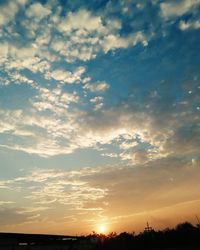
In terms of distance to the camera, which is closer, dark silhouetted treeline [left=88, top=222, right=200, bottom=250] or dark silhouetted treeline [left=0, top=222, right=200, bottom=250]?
dark silhouetted treeline [left=0, top=222, right=200, bottom=250]

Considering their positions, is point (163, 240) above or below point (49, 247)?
above

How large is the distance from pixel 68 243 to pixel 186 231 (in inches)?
1557

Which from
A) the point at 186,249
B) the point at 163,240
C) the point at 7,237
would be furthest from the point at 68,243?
the point at 163,240

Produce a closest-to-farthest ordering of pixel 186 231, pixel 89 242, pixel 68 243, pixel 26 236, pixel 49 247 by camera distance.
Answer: pixel 26 236 < pixel 49 247 < pixel 68 243 < pixel 89 242 < pixel 186 231

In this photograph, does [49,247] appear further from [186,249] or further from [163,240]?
[163,240]

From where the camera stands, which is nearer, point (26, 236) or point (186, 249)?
point (26, 236)

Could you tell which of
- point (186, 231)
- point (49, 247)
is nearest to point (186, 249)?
point (186, 231)

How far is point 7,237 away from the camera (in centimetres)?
2131

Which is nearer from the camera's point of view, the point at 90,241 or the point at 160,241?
the point at 90,241

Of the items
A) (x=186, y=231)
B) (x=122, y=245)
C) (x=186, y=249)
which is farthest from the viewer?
(x=186, y=231)

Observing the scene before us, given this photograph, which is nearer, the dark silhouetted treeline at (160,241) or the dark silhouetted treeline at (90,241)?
the dark silhouetted treeline at (90,241)

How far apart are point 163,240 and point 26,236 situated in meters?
42.4

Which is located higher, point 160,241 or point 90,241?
point 160,241

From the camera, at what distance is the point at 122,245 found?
183 feet
